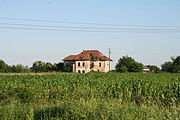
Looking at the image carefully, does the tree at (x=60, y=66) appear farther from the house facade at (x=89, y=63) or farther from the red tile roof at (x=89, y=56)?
the red tile roof at (x=89, y=56)

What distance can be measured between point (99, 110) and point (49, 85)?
52.8 ft

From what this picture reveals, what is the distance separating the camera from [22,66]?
327 feet

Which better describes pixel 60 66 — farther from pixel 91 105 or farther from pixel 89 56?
pixel 91 105

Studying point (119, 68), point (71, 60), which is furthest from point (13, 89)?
point (71, 60)

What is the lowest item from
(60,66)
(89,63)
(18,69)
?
(18,69)

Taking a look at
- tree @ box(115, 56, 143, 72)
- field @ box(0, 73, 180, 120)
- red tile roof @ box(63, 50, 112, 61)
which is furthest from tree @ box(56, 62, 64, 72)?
field @ box(0, 73, 180, 120)

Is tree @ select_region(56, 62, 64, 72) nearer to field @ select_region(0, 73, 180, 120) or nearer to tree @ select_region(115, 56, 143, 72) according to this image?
tree @ select_region(115, 56, 143, 72)

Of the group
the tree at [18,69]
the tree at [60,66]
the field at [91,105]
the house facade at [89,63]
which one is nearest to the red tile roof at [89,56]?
the house facade at [89,63]

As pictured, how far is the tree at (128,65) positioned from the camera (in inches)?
3632

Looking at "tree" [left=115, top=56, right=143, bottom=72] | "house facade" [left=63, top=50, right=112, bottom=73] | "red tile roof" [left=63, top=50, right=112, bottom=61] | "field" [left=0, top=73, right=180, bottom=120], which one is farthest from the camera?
"red tile roof" [left=63, top=50, right=112, bottom=61]

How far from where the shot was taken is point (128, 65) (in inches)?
3834

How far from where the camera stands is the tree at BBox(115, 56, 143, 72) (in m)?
92.3

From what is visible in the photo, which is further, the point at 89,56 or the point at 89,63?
the point at 89,56

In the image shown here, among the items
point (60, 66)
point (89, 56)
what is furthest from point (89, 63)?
point (60, 66)
